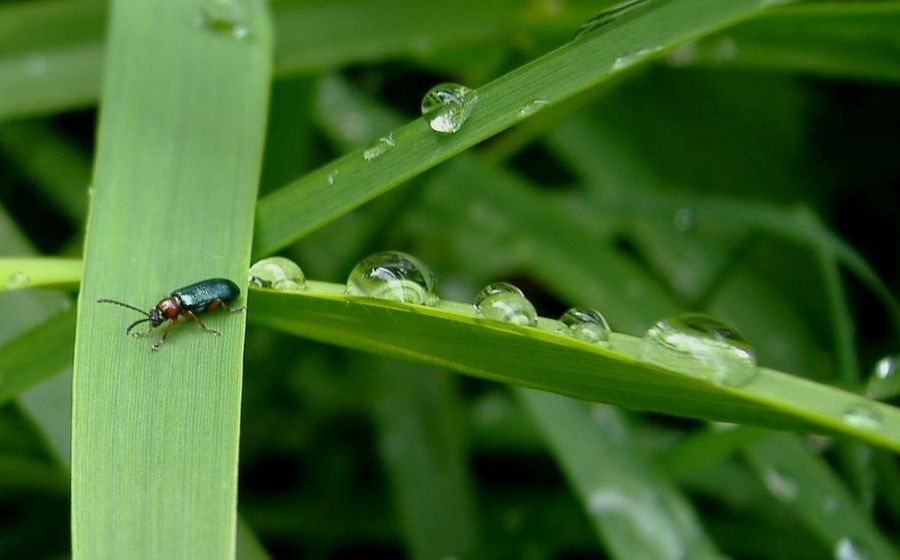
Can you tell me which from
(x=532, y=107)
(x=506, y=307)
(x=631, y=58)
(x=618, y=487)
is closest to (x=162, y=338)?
(x=506, y=307)

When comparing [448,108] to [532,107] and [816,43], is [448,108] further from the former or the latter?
[816,43]

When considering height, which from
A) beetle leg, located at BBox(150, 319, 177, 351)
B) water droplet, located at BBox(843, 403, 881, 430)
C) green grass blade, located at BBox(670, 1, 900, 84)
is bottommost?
water droplet, located at BBox(843, 403, 881, 430)

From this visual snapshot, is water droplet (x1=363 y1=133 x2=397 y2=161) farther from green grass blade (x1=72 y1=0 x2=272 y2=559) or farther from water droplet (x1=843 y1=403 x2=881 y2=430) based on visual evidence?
water droplet (x1=843 y1=403 x2=881 y2=430)

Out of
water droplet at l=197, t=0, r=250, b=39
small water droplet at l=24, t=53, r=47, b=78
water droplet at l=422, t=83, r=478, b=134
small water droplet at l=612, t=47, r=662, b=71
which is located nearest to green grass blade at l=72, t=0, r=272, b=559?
water droplet at l=197, t=0, r=250, b=39

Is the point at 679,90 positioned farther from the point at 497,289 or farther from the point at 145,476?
the point at 145,476

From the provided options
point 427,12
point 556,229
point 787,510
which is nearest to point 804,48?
point 556,229

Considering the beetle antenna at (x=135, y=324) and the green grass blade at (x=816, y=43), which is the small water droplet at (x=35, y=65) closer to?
the beetle antenna at (x=135, y=324)

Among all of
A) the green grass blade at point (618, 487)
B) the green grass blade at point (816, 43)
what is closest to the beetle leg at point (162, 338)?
the green grass blade at point (618, 487)
